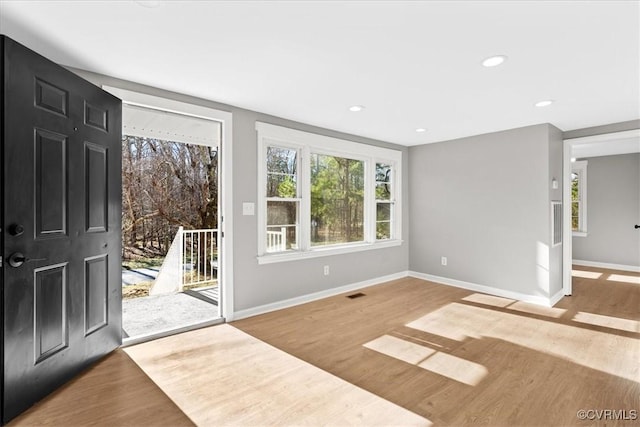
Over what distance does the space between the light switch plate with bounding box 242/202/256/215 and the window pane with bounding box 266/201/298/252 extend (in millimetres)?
328

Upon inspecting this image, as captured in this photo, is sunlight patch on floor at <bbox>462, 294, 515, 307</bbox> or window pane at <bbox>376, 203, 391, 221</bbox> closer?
sunlight patch on floor at <bbox>462, 294, 515, 307</bbox>

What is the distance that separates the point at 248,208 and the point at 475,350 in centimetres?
263

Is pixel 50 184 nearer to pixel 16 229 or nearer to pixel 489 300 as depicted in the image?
pixel 16 229

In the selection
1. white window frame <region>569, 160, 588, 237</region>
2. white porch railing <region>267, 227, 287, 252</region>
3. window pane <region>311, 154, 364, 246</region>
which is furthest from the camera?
white window frame <region>569, 160, 588, 237</region>

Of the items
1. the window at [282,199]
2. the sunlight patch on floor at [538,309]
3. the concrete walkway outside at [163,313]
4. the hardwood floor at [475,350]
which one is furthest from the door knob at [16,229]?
the sunlight patch on floor at [538,309]

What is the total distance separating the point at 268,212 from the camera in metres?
3.97

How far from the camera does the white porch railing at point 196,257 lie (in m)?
5.29

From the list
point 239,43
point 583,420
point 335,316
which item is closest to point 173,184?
point 335,316

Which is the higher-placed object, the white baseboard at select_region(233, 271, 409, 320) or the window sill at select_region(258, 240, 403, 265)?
the window sill at select_region(258, 240, 403, 265)

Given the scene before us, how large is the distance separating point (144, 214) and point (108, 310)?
4.05 m

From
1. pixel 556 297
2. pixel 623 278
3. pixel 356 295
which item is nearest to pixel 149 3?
pixel 356 295

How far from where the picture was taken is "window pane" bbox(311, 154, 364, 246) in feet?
14.9

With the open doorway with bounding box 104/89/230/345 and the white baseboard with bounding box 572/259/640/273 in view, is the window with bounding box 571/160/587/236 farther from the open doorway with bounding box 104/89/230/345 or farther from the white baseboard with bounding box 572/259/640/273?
the open doorway with bounding box 104/89/230/345

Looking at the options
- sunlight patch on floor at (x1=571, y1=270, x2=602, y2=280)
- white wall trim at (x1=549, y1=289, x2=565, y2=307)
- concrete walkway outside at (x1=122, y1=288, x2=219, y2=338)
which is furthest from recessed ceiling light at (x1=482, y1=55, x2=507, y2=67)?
sunlight patch on floor at (x1=571, y1=270, x2=602, y2=280)
